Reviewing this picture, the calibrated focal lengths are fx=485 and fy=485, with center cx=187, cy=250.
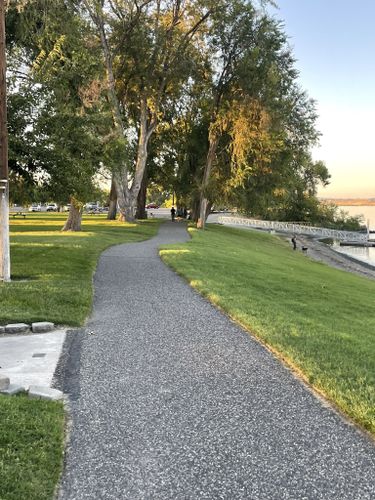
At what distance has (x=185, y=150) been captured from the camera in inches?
1838

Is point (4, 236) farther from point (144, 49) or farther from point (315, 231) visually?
point (315, 231)

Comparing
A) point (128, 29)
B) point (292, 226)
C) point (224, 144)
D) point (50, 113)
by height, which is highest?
point (128, 29)

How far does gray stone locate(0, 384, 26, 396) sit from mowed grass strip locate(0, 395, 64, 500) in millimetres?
194

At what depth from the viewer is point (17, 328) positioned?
788 centimetres

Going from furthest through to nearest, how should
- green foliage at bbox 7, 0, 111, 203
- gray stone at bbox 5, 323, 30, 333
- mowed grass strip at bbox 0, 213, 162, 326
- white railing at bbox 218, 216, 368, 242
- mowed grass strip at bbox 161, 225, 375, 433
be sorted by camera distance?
white railing at bbox 218, 216, 368, 242 → green foliage at bbox 7, 0, 111, 203 → mowed grass strip at bbox 0, 213, 162, 326 → gray stone at bbox 5, 323, 30, 333 → mowed grass strip at bbox 161, 225, 375, 433

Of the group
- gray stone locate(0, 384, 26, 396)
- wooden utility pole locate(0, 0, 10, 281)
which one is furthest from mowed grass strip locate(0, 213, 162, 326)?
gray stone locate(0, 384, 26, 396)

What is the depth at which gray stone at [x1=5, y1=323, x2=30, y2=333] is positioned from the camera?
25.7 ft

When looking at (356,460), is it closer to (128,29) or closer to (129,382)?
(129,382)

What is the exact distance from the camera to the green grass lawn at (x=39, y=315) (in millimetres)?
3597

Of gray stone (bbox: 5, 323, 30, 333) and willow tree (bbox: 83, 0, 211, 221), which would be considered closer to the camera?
gray stone (bbox: 5, 323, 30, 333)

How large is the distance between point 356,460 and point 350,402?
1.08 m

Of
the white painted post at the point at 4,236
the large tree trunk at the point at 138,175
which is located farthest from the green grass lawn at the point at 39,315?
the large tree trunk at the point at 138,175

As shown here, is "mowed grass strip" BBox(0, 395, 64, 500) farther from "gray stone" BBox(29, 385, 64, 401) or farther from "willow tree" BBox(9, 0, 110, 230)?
"willow tree" BBox(9, 0, 110, 230)

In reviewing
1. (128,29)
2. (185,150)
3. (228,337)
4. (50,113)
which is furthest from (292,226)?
(228,337)
